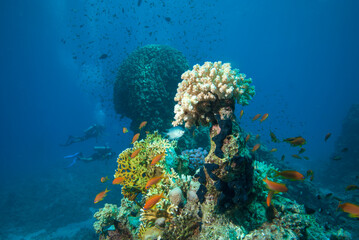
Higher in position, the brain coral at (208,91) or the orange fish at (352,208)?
the brain coral at (208,91)

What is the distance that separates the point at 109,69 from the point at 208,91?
13943 millimetres

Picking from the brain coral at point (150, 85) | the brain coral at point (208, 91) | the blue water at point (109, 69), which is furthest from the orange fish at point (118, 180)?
the blue water at point (109, 69)

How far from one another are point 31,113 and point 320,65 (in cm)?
25026

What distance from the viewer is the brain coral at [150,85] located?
10188 millimetres

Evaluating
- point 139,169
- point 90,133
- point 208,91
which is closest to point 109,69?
point 90,133

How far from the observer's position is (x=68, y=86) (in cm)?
12825

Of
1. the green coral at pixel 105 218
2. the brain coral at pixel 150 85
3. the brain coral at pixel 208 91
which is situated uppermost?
the brain coral at pixel 150 85

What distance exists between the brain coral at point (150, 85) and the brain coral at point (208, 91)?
674 centimetres

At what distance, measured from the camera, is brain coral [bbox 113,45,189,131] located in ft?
33.4

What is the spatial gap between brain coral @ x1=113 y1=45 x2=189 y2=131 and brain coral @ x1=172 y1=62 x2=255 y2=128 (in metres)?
6.74

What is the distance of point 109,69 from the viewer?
14.7 m

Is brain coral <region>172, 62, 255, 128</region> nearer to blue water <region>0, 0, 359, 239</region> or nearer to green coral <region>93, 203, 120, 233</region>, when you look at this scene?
green coral <region>93, 203, 120, 233</region>

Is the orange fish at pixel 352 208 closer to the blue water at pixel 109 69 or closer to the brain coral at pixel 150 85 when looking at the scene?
the brain coral at pixel 150 85

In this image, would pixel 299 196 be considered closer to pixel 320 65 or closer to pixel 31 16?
pixel 31 16
